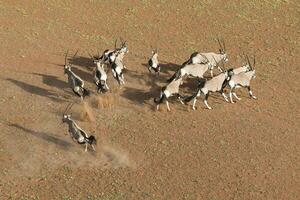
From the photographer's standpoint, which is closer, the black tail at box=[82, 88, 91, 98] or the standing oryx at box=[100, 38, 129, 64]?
the black tail at box=[82, 88, 91, 98]

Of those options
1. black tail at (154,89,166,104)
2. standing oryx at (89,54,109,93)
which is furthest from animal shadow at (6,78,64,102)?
black tail at (154,89,166,104)

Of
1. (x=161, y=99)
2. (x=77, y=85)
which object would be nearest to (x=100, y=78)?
(x=77, y=85)

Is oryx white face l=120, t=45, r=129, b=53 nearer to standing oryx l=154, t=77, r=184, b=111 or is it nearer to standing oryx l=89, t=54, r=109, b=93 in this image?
standing oryx l=89, t=54, r=109, b=93

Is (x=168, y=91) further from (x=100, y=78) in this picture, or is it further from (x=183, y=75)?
(x=100, y=78)

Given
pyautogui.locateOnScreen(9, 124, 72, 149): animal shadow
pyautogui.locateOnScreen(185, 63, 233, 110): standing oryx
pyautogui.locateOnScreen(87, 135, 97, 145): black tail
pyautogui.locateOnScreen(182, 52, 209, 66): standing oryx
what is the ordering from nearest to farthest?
pyautogui.locateOnScreen(87, 135, 97, 145): black tail, pyautogui.locateOnScreen(9, 124, 72, 149): animal shadow, pyautogui.locateOnScreen(185, 63, 233, 110): standing oryx, pyautogui.locateOnScreen(182, 52, 209, 66): standing oryx


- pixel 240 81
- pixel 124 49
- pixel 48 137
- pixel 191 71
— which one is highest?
pixel 240 81

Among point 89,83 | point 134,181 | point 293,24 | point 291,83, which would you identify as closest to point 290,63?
point 291,83
